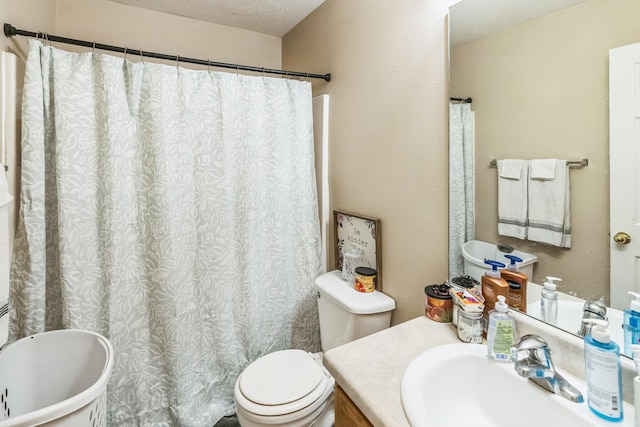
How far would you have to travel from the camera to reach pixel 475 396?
88 centimetres

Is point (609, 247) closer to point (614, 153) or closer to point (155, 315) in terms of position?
point (614, 153)

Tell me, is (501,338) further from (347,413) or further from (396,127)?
(396,127)

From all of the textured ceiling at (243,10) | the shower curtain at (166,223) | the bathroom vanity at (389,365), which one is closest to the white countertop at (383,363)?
the bathroom vanity at (389,365)

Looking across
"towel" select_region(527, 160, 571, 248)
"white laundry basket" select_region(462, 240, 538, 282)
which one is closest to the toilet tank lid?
"white laundry basket" select_region(462, 240, 538, 282)

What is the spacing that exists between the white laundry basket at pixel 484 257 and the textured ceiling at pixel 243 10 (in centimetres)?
162

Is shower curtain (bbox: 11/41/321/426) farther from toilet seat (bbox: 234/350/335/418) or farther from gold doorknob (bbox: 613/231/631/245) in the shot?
gold doorknob (bbox: 613/231/631/245)

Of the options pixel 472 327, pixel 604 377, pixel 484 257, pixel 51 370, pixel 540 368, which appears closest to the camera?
pixel 604 377

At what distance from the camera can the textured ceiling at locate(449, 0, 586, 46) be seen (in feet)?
2.92

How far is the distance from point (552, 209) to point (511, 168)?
0.17m

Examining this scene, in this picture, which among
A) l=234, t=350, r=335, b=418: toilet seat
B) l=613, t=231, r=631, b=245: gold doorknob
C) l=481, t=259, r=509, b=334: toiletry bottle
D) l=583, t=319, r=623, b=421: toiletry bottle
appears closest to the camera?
l=583, t=319, r=623, b=421: toiletry bottle

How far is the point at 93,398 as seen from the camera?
0.97 metres

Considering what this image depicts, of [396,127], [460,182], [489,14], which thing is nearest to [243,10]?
[396,127]

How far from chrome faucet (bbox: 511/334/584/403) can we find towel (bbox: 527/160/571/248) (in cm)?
29

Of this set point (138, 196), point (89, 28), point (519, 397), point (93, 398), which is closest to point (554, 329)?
point (519, 397)
